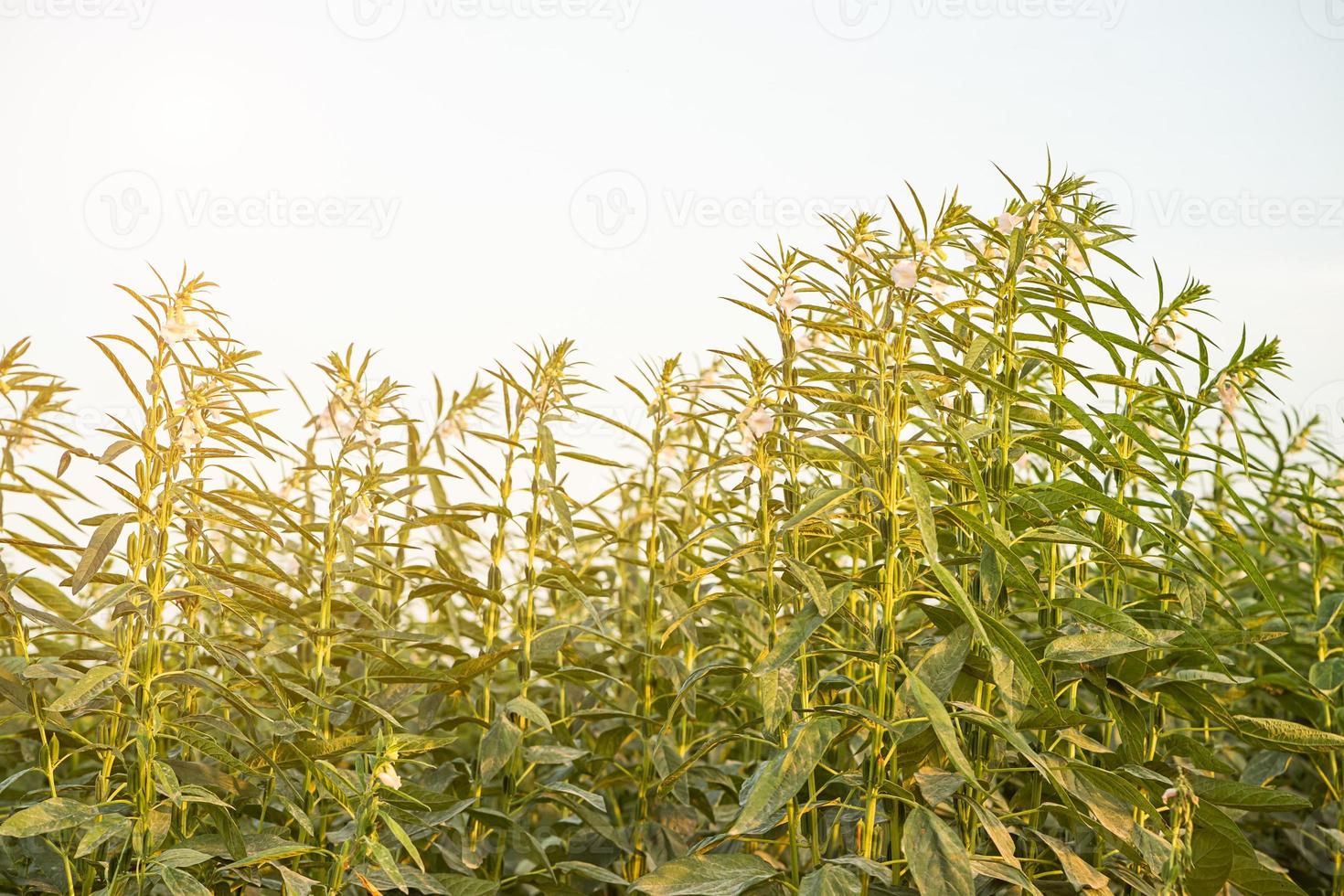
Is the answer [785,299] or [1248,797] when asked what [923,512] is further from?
[1248,797]

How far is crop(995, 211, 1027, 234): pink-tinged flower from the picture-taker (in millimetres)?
1497

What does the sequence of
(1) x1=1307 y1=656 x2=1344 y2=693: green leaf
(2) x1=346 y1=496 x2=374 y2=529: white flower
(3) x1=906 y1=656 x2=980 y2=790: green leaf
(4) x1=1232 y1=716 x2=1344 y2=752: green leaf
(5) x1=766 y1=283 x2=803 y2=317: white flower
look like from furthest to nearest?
(1) x1=1307 y1=656 x2=1344 y2=693: green leaf
(4) x1=1232 y1=716 x2=1344 y2=752: green leaf
(2) x1=346 y1=496 x2=374 y2=529: white flower
(5) x1=766 y1=283 x2=803 y2=317: white flower
(3) x1=906 y1=656 x2=980 y2=790: green leaf

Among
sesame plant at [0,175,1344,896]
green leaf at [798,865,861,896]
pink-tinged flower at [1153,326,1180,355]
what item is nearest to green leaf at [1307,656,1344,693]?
sesame plant at [0,175,1344,896]

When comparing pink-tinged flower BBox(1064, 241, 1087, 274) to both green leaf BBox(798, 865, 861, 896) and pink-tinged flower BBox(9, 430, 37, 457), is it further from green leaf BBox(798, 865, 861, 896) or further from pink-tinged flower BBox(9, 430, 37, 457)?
pink-tinged flower BBox(9, 430, 37, 457)

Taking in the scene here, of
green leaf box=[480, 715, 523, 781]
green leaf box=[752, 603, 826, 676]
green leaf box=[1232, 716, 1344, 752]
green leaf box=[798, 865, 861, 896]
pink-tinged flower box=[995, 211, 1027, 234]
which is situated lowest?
green leaf box=[798, 865, 861, 896]

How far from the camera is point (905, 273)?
1.26m

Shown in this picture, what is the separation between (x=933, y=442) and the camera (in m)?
1.52

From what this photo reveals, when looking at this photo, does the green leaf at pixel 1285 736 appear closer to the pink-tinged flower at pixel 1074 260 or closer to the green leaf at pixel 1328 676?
the green leaf at pixel 1328 676

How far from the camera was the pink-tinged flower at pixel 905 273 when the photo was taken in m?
1.25

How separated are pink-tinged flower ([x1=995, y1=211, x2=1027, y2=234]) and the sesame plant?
0.01m

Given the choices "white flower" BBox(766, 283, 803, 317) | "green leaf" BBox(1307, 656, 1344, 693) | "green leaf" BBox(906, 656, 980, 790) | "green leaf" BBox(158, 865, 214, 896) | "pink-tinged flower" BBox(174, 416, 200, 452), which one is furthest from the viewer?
"green leaf" BBox(1307, 656, 1344, 693)

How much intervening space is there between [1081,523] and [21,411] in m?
1.69

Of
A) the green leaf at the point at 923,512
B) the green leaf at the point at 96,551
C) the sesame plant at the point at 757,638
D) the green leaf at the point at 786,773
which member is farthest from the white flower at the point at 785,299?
the green leaf at the point at 96,551

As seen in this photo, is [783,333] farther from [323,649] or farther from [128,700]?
[128,700]
